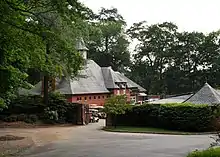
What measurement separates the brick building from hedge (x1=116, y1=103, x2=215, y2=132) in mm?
9135

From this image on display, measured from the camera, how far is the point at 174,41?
7031cm

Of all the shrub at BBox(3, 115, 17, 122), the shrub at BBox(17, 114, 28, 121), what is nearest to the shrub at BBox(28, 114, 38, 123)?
the shrub at BBox(17, 114, 28, 121)

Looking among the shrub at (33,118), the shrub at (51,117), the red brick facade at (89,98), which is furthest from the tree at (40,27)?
the red brick facade at (89,98)

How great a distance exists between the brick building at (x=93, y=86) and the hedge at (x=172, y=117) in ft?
30.0

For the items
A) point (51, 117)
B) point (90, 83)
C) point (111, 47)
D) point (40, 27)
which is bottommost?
point (51, 117)

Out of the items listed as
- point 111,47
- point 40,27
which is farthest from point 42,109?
point 111,47

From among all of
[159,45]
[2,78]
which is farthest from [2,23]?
[159,45]

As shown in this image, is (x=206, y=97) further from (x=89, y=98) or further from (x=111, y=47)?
(x=111, y=47)

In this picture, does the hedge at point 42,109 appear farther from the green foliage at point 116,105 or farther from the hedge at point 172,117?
the hedge at point 172,117

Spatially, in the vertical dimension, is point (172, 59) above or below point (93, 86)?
above

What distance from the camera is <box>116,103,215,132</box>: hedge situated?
105ft

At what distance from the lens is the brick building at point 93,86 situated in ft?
162

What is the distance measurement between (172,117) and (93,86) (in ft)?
68.6

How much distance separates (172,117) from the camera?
110ft
